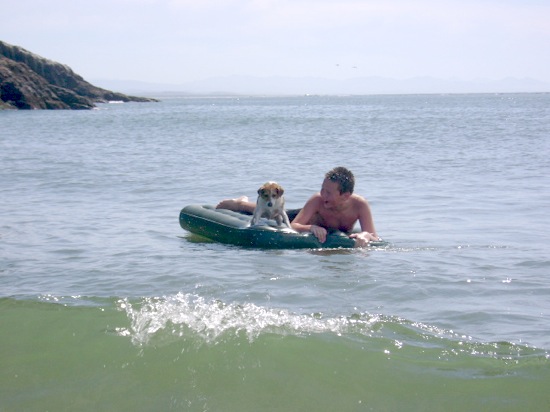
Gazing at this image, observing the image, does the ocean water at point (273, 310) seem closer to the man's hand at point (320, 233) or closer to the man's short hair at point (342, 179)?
the man's hand at point (320, 233)

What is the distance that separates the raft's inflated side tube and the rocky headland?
46439 mm

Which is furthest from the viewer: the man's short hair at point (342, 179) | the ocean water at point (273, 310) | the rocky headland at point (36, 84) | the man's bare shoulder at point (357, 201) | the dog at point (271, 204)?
the rocky headland at point (36, 84)

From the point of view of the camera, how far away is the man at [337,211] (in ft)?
27.8

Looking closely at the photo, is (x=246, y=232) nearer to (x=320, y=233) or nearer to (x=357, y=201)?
(x=320, y=233)

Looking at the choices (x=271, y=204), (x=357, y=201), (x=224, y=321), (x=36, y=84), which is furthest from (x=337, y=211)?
(x=36, y=84)

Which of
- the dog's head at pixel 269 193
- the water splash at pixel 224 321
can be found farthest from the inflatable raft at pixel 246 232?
the water splash at pixel 224 321

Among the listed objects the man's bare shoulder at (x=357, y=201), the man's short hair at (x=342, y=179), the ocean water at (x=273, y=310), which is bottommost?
the ocean water at (x=273, y=310)

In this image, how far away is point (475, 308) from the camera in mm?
6254

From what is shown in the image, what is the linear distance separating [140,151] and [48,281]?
16.8 metres

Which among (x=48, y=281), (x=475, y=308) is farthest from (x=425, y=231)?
(x=48, y=281)

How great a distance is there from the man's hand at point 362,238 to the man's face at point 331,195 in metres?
0.42

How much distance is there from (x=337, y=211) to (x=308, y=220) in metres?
0.39

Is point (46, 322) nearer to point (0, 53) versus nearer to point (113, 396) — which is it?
point (113, 396)

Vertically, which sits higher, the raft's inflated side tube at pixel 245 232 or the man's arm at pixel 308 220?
the man's arm at pixel 308 220
